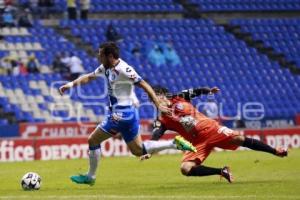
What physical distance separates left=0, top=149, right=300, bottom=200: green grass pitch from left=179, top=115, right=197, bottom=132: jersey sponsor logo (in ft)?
3.34

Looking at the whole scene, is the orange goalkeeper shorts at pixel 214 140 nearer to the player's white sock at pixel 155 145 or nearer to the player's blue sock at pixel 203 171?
the player's white sock at pixel 155 145

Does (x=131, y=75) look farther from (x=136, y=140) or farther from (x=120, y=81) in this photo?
(x=136, y=140)

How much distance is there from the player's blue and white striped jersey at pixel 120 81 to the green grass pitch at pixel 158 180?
5.03 ft

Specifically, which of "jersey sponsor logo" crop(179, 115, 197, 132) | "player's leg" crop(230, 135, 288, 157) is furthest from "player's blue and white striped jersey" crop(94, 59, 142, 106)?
"player's leg" crop(230, 135, 288, 157)

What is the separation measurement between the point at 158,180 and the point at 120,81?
9.39 feet

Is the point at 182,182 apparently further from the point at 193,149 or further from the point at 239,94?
the point at 239,94

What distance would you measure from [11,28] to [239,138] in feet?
66.6

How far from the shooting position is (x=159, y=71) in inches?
1387

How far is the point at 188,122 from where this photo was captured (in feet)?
49.2

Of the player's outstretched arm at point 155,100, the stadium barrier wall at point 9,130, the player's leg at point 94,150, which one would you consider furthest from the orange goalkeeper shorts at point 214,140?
the stadium barrier wall at point 9,130

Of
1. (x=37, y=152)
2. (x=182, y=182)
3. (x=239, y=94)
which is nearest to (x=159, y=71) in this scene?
(x=239, y=94)

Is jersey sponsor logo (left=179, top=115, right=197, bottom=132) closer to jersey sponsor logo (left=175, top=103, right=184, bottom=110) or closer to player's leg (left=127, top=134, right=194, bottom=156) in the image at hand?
jersey sponsor logo (left=175, top=103, right=184, bottom=110)

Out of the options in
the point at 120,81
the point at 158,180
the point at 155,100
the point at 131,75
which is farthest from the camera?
the point at 158,180

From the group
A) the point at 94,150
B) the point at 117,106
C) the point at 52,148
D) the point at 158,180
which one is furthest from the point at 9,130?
the point at 117,106
